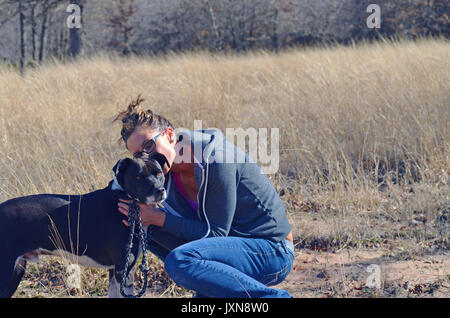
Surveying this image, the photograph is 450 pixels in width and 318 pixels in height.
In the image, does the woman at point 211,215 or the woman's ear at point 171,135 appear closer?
the woman at point 211,215

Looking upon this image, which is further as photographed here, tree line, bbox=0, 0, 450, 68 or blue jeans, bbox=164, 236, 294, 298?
tree line, bbox=0, 0, 450, 68

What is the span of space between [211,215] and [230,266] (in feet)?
0.88

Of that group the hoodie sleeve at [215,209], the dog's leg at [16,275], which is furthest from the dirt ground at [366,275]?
the dog's leg at [16,275]

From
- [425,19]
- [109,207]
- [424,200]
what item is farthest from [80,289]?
[425,19]

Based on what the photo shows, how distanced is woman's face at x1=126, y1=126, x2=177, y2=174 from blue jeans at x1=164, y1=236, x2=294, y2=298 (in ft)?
1.41

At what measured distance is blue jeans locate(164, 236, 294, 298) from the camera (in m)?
2.44

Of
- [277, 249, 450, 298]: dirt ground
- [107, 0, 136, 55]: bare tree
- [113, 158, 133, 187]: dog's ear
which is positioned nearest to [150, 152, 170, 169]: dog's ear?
[113, 158, 133, 187]: dog's ear

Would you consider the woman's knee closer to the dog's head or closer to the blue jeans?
the blue jeans

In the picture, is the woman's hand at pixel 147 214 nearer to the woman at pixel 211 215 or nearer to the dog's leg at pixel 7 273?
the woman at pixel 211 215

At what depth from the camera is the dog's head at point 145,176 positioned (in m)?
2.46

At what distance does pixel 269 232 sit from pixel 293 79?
15.4 ft

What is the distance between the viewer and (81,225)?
2.58 metres

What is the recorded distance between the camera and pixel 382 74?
6191 mm

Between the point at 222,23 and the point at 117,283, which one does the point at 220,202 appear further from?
the point at 222,23
